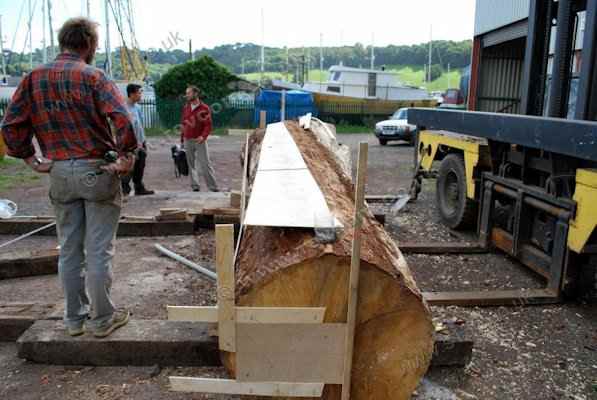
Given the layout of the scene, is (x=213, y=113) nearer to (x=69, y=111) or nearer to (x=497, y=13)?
(x=497, y=13)

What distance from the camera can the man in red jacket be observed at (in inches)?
344

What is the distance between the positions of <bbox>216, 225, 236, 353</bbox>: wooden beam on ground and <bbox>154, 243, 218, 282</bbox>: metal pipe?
259 centimetres

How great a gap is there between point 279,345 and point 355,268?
0.49 meters

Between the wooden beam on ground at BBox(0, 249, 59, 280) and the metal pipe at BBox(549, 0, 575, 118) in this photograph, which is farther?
the metal pipe at BBox(549, 0, 575, 118)

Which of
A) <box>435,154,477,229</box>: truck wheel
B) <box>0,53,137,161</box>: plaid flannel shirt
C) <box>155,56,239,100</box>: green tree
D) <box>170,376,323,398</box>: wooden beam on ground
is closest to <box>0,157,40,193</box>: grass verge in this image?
<box>0,53,137,161</box>: plaid flannel shirt

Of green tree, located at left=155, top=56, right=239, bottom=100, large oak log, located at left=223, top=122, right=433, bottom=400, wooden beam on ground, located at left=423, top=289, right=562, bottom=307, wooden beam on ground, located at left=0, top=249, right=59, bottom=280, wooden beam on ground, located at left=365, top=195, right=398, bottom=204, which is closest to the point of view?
large oak log, located at left=223, top=122, right=433, bottom=400

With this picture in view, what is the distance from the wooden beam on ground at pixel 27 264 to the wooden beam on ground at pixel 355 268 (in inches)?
153

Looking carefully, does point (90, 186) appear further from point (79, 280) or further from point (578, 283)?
point (578, 283)

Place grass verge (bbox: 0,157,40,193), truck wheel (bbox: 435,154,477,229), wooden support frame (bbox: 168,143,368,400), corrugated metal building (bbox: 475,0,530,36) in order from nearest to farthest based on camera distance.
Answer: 1. wooden support frame (bbox: 168,143,368,400)
2. truck wheel (bbox: 435,154,477,229)
3. corrugated metal building (bbox: 475,0,530,36)
4. grass verge (bbox: 0,157,40,193)

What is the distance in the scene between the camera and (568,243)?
430cm

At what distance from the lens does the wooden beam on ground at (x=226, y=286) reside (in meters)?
2.07

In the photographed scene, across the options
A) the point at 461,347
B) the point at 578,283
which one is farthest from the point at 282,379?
the point at 578,283

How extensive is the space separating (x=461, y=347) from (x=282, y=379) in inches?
66.2

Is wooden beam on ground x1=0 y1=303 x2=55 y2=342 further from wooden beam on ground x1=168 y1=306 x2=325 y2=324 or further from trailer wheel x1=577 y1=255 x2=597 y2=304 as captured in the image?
trailer wheel x1=577 y1=255 x2=597 y2=304
